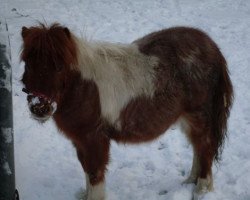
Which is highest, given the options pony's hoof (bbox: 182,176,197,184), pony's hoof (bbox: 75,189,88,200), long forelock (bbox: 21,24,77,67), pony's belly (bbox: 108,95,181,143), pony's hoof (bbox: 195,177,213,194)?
long forelock (bbox: 21,24,77,67)

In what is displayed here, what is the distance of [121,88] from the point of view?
3.21 metres

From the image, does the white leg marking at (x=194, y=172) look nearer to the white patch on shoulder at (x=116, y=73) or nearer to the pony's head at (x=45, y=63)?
the white patch on shoulder at (x=116, y=73)

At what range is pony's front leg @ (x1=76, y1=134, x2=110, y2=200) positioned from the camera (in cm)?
328

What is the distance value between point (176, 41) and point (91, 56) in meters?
0.88

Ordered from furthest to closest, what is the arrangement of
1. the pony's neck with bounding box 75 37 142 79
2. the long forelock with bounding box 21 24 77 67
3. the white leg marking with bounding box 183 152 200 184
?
the white leg marking with bounding box 183 152 200 184
the pony's neck with bounding box 75 37 142 79
the long forelock with bounding box 21 24 77 67

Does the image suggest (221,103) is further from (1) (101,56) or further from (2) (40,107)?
(2) (40,107)

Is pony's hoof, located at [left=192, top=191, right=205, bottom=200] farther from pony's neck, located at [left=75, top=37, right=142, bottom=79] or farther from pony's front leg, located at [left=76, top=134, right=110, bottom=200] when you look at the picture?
pony's neck, located at [left=75, top=37, right=142, bottom=79]

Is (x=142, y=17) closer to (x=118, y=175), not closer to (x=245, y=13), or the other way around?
(x=245, y=13)

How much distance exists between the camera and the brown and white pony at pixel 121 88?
2.78 metres

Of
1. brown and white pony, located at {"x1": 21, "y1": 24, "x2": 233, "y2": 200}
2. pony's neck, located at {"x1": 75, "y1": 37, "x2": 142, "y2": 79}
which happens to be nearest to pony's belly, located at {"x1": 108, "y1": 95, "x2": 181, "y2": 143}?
brown and white pony, located at {"x1": 21, "y1": 24, "x2": 233, "y2": 200}

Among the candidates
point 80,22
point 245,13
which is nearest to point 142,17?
point 80,22

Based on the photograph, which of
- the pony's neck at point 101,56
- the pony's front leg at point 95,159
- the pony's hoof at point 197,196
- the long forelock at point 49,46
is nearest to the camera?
the long forelock at point 49,46

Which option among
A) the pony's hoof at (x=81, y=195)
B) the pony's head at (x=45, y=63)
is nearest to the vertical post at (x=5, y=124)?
the pony's head at (x=45, y=63)

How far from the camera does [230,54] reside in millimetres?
7117
